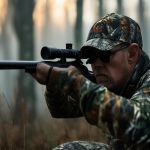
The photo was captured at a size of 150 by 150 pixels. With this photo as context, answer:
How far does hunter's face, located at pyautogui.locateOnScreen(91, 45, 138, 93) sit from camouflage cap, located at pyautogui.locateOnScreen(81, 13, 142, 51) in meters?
Result: 0.05

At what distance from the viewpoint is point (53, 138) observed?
530 cm

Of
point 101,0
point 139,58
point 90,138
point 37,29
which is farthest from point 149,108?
point 101,0

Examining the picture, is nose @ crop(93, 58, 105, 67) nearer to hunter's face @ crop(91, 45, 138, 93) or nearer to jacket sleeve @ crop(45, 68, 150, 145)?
hunter's face @ crop(91, 45, 138, 93)

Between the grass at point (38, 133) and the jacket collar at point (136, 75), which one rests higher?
the jacket collar at point (136, 75)

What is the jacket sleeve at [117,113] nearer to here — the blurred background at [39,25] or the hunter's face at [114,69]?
the hunter's face at [114,69]

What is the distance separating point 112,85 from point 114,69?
0.30 ft

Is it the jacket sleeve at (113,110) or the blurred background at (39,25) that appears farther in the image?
the blurred background at (39,25)

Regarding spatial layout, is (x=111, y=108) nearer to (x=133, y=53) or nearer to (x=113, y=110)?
(x=113, y=110)

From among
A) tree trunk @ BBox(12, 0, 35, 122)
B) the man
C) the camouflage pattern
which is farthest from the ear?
tree trunk @ BBox(12, 0, 35, 122)

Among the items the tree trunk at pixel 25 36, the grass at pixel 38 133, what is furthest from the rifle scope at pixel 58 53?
the tree trunk at pixel 25 36

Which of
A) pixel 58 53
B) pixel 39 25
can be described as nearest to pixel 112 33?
pixel 58 53

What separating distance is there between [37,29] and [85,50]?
7.32 m

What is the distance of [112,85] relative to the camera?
2.63m

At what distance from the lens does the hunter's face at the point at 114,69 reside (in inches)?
102
